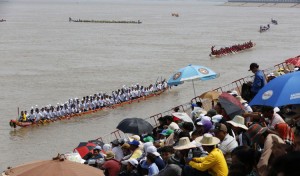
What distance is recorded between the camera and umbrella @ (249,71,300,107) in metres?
6.67

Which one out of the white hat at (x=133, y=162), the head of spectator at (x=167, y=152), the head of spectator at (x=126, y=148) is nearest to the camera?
the head of spectator at (x=167, y=152)

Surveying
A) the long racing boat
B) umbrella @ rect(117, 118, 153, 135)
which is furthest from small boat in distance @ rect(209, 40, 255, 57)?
umbrella @ rect(117, 118, 153, 135)

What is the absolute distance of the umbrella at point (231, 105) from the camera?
27.8 feet

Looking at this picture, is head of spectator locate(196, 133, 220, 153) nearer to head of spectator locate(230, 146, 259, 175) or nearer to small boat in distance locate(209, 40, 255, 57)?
head of spectator locate(230, 146, 259, 175)

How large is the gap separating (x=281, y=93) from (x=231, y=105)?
6.31 feet

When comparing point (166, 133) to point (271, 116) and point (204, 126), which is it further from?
point (271, 116)

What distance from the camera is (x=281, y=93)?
677 cm

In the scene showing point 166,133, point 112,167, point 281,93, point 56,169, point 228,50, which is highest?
point 281,93

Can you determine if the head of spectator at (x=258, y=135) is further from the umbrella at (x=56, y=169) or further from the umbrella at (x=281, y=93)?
A: the umbrella at (x=56, y=169)

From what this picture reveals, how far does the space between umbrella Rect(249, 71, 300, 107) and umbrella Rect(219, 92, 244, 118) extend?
1.38 metres

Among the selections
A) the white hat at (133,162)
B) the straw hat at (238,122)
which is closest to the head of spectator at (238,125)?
the straw hat at (238,122)

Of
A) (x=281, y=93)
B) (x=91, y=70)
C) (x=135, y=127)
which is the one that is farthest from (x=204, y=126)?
(x=91, y=70)

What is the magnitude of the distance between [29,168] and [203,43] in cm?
4679

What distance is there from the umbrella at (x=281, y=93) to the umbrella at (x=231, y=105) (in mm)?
1375
